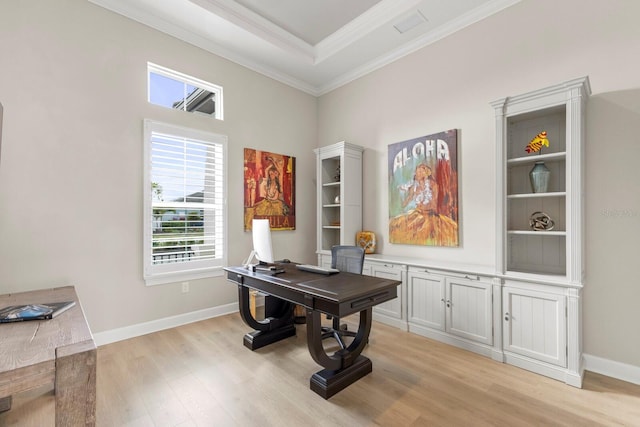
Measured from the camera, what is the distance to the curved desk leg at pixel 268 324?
114 inches

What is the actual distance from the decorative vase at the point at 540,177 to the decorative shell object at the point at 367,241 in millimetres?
2005

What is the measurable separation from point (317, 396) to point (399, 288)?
1.73 m

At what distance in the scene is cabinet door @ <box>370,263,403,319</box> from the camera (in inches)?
135

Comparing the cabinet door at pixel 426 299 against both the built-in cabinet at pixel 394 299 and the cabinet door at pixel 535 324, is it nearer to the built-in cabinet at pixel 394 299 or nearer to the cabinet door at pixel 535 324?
the built-in cabinet at pixel 394 299

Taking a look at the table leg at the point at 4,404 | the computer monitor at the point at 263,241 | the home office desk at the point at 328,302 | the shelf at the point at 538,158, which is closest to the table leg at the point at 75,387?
the home office desk at the point at 328,302

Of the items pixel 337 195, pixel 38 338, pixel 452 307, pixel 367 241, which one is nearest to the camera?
pixel 38 338

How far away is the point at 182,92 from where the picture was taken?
367cm

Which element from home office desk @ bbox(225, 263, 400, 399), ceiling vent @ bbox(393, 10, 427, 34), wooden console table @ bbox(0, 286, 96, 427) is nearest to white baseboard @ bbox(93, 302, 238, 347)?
home office desk @ bbox(225, 263, 400, 399)

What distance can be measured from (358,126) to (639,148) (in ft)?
10.1

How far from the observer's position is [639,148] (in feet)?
7.58

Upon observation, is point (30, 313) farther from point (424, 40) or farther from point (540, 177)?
point (424, 40)

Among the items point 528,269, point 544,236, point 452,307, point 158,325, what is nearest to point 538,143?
point 544,236

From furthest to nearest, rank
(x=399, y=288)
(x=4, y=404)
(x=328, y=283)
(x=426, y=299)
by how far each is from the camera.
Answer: (x=399, y=288) → (x=426, y=299) → (x=328, y=283) → (x=4, y=404)

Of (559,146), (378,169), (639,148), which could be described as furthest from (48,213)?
(639,148)
